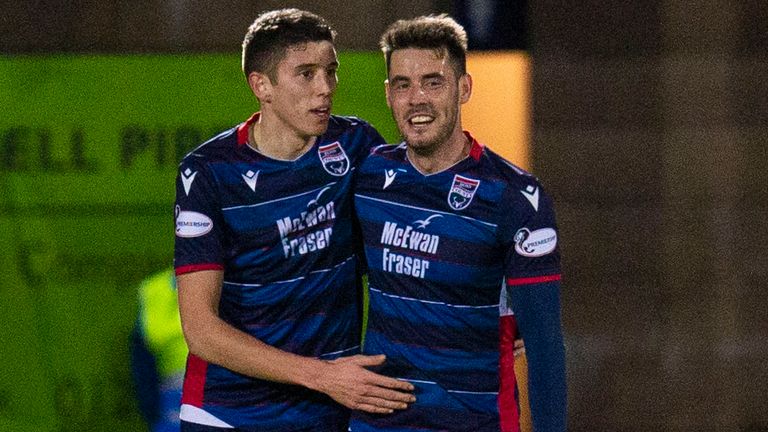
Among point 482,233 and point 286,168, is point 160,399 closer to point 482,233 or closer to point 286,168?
point 286,168

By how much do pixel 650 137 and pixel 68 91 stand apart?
2.22m

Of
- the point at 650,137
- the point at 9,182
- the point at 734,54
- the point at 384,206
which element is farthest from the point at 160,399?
the point at 734,54

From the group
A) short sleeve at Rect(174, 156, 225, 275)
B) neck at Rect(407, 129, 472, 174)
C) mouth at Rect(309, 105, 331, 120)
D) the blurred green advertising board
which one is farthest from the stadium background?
neck at Rect(407, 129, 472, 174)

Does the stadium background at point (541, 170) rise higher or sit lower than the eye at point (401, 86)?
lower

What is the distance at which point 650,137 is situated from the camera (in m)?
5.84

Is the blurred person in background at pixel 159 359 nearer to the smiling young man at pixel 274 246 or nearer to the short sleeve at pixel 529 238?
the smiling young man at pixel 274 246

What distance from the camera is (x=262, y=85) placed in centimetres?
413

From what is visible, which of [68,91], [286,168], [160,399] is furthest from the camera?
[68,91]

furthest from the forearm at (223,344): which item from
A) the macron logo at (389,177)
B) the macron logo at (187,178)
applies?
the macron logo at (389,177)

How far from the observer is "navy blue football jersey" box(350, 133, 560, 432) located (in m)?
3.74

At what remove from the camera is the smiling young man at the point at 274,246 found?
3.98 meters

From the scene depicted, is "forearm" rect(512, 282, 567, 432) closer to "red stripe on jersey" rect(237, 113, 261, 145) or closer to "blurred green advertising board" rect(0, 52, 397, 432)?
"red stripe on jersey" rect(237, 113, 261, 145)

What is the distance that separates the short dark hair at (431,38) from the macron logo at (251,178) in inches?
18.7

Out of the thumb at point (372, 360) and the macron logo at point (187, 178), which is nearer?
the thumb at point (372, 360)
